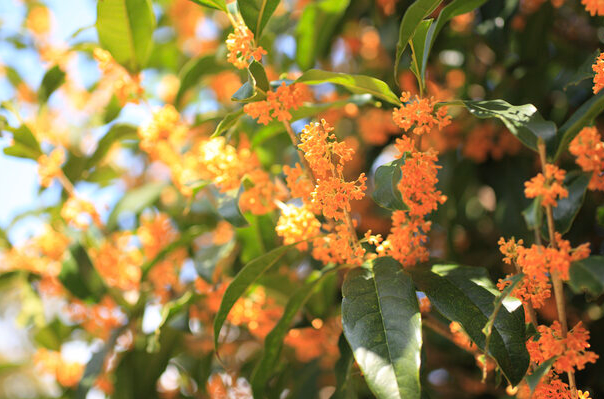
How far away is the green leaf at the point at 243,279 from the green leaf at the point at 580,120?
606mm

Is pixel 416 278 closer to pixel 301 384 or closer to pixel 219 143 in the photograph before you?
pixel 219 143

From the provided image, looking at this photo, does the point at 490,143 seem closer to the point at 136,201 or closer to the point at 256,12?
the point at 256,12

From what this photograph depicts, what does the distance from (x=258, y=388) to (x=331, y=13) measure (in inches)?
50.2

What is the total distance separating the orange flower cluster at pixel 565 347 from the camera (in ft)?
2.94

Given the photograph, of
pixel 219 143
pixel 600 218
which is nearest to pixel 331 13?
pixel 219 143

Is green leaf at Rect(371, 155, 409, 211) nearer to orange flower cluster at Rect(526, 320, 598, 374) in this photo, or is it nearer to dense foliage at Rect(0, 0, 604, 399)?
dense foliage at Rect(0, 0, 604, 399)

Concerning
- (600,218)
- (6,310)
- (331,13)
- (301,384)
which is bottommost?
(6,310)

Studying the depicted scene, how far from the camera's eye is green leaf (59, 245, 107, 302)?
185 cm

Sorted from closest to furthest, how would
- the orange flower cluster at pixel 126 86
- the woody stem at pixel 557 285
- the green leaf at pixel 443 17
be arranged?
the woody stem at pixel 557 285 → the green leaf at pixel 443 17 → the orange flower cluster at pixel 126 86

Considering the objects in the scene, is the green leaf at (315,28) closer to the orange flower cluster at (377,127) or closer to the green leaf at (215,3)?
the orange flower cluster at (377,127)

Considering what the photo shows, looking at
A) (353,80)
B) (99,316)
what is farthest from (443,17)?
(99,316)

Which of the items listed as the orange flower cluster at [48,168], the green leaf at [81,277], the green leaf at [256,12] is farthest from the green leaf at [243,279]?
the orange flower cluster at [48,168]

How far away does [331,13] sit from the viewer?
72.0 inches

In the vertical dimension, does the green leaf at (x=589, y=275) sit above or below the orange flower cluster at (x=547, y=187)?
below
